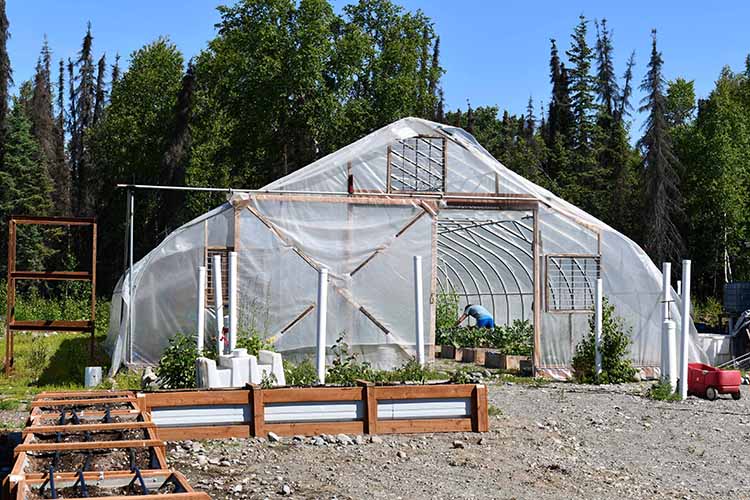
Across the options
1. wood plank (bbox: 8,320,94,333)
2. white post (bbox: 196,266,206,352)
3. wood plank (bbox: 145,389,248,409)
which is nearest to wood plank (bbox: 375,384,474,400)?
wood plank (bbox: 145,389,248,409)

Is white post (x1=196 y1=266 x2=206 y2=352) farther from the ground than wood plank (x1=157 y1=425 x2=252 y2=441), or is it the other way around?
white post (x1=196 y1=266 x2=206 y2=352)

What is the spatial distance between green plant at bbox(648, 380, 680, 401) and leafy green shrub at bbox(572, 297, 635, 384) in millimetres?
1743

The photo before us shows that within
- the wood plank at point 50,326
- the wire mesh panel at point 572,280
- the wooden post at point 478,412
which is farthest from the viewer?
the wire mesh panel at point 572,280

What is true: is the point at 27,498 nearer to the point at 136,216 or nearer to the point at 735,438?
the point at 735,438

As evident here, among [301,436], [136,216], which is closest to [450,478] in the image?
[301,436]

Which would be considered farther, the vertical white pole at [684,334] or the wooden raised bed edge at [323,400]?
the vertical white pole at [684,334]

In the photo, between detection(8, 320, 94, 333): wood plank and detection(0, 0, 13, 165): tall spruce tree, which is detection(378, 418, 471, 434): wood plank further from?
detection(0, 0, 13, 165): tall spruce tree

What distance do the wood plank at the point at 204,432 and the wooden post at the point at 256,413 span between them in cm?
6

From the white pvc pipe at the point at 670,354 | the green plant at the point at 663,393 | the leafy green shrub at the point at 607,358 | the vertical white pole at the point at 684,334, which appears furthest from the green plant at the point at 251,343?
the vertical white pole at the point at 684,334

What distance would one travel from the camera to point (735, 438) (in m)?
10.5

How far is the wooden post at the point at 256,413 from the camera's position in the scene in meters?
9.21

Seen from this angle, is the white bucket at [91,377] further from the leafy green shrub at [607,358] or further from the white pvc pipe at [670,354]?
the white pvc pipe at [670,354]

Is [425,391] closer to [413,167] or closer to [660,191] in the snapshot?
[413,167]

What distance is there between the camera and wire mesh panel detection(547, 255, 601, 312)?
661 inches
